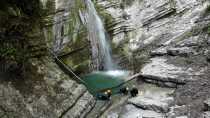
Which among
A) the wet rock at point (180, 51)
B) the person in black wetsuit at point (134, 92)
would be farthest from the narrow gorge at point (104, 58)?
the person in black wetsuit at point (134, 92)

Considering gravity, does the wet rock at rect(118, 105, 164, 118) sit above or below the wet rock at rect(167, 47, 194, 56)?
below

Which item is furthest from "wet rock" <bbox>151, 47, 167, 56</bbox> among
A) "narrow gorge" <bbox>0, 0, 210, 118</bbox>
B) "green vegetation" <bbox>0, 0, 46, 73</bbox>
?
"green vegetation" <bbox>0, 0, 46, 73</bbox>

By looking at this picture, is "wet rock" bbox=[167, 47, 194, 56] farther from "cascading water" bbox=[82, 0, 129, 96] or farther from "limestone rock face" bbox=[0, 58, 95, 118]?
"limestone rock face" bbox=[0, 58, 95, 118]

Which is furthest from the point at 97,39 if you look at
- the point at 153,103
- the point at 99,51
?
the point at 153,103

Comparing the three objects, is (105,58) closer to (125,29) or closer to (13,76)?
(125,29)

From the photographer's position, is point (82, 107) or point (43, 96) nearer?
point (43, 96)

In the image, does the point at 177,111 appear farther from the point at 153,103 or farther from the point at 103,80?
the point at 103,80
